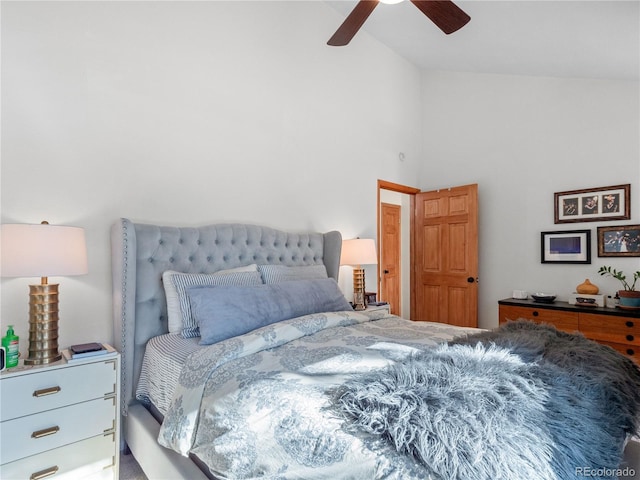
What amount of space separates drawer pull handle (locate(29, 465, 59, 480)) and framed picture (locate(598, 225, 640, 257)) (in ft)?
14.3

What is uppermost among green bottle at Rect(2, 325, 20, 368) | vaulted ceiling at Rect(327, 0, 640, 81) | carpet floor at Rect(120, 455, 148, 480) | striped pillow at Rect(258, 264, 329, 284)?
vaulted ceiling at Rect(327, 0, 640, 81)

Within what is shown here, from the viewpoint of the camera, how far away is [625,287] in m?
3.17

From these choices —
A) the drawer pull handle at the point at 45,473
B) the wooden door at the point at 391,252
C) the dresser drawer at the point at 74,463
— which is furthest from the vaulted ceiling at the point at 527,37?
the drawer pull handle at the point at 45,473

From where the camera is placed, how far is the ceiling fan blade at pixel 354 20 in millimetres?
2090

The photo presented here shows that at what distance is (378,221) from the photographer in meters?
4.22

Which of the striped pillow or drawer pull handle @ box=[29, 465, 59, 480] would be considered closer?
drawer pull handle @ box=[29, 465, 59, 480]

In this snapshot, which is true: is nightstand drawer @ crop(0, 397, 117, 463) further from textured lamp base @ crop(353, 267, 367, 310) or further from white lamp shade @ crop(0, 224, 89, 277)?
textured lamp base @ crop(353, 267, 367, 310)

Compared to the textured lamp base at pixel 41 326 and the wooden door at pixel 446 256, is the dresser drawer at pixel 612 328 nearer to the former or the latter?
the wooden door at pixel 446 256

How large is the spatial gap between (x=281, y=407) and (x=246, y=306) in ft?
3.11

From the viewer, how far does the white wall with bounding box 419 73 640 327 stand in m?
3.32

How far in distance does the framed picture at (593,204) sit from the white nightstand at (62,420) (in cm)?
404

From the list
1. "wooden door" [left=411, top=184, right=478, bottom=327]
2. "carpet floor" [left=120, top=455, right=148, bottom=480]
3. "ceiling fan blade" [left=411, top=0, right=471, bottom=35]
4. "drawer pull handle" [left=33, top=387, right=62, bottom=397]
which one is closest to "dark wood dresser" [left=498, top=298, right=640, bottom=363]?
"wooden door" [left=411, top=184, right=478, bottom=327]

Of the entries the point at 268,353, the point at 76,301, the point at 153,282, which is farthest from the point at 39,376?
the point at 268,353

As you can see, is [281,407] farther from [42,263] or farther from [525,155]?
[525,155]
